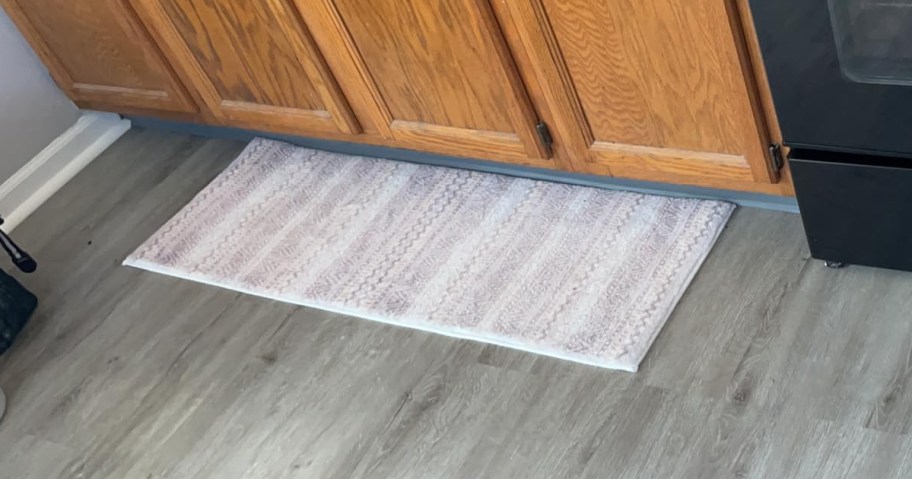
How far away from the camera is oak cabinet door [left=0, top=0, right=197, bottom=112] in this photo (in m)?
2.51

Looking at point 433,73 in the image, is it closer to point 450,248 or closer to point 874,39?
point 450,248

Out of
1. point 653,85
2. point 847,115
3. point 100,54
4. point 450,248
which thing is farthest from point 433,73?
point 100,54

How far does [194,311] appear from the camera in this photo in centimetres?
225

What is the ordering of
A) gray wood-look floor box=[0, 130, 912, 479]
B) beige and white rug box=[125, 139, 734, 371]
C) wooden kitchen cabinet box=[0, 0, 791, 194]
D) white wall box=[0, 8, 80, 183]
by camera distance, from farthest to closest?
white wall box=[0, 8, 80, 183]
beige and white rug box=[125, 139, 734, 371]
wooden kitchen cabinet box=[0, 0, 791, 194]
gray wood-look floor box=[0, 130, 912, 479]

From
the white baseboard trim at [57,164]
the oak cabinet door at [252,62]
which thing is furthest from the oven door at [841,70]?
the white baseboard trim at [57,164]

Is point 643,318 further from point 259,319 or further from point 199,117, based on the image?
point 199,117

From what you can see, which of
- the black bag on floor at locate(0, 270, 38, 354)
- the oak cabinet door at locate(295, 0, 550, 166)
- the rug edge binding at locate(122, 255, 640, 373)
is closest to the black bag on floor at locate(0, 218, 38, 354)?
the black bag on floor at locate(0, 270, 38, 354)

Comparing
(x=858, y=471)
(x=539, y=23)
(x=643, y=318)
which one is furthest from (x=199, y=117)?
(x=858, y=471)

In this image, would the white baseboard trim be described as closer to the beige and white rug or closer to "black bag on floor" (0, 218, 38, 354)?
"black bag on floor" (0, 218, 38, 354)

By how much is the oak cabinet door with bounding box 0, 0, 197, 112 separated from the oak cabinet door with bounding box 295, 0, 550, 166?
587 millimetres

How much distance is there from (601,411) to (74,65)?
1782 mm

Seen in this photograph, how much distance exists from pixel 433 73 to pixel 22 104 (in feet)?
4.51

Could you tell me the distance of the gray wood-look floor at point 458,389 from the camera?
5.22 feet

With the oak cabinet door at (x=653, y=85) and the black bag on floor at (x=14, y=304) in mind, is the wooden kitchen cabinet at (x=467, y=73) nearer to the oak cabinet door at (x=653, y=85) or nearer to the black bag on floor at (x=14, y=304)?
the oak cabinet door at (x=653, y=85)
